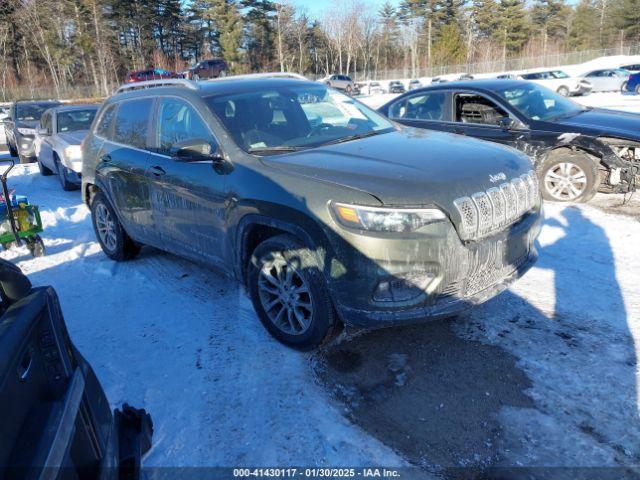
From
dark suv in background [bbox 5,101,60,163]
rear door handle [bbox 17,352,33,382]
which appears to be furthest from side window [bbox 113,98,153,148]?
dark suv in background [bbox 5,101,60,163]

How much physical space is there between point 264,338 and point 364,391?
97 cm

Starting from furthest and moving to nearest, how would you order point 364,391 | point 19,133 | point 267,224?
point 19,133 → point 267,224 → point 364,391

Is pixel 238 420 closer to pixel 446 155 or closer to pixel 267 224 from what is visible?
pixel 267 224

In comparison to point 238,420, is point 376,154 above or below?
above

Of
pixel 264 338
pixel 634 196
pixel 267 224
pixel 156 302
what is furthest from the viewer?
pixel 634 196

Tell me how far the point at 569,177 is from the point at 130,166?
5486 millimetres

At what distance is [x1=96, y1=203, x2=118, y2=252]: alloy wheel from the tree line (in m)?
47.7

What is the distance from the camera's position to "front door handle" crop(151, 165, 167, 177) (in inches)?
164

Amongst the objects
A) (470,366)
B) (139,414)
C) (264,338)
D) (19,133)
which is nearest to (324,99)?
(264,338)

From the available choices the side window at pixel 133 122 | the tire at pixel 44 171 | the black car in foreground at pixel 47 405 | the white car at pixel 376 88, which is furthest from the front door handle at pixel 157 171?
the white car at pixel 376 88

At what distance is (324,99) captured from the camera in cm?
452

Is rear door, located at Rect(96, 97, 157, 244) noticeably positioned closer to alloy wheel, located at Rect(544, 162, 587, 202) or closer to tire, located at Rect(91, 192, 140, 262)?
tire, located at Rect(91, 192, 140, 262)

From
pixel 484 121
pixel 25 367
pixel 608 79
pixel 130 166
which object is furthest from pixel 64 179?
pixel 608 79

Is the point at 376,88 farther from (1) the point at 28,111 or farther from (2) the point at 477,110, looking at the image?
(2) the point at 477,110
